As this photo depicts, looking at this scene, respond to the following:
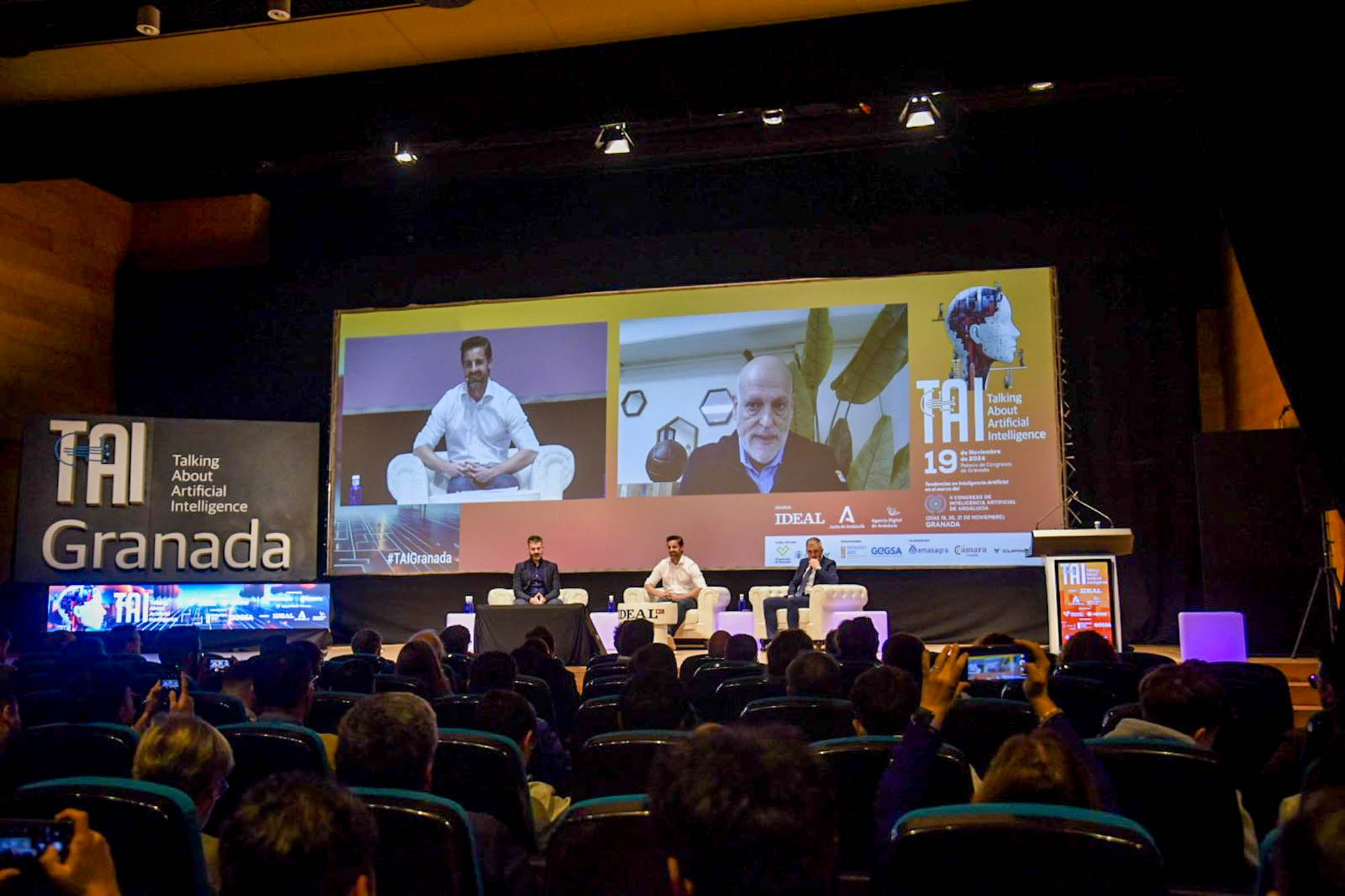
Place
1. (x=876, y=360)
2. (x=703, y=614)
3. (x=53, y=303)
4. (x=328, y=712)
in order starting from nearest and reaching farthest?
(x=328, y=712)
(x=703, y=614)
(x=876, y=360)
(x=53, y=303)

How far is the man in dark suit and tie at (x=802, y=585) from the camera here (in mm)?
9398

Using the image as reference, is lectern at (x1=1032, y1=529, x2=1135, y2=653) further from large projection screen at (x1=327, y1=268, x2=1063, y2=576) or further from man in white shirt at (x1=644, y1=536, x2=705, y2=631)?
man in white shirt at (x1=644, y1=536, x2=705, y2=631)

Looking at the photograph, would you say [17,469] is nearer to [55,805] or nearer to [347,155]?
[347,155]

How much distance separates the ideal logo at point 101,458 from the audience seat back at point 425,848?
980 cm

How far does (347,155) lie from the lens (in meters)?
10.2

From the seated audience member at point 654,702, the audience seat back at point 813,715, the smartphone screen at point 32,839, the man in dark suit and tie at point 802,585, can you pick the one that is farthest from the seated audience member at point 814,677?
the man in dark suit and tie at point 802,585

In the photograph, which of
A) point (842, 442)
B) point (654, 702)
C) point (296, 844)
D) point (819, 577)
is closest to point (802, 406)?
point (842, 442)

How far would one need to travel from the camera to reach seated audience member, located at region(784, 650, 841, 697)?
3773 millimetres

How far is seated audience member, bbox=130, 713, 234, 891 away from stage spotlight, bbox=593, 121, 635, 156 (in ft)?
23.6

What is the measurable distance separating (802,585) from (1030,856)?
26.8ft

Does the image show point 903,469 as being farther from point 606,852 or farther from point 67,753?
point 606,852

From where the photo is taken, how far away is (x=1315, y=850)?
113cm

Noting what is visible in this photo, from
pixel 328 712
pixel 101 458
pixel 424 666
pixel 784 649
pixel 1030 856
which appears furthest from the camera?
pixel 101 458

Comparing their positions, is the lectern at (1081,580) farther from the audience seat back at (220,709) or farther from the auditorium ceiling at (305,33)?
the audience seat back at (220,709)
